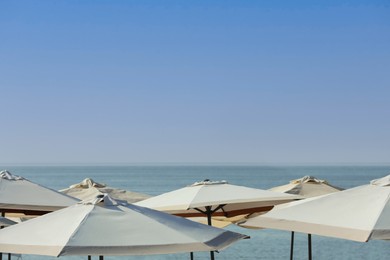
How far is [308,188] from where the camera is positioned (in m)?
12.7

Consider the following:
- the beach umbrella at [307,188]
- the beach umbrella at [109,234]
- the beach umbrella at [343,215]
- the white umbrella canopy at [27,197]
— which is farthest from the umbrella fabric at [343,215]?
the beach umbrella at [307,188]

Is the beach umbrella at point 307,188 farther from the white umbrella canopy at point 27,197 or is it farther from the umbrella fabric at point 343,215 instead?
the umbrella fabric at point 343,215

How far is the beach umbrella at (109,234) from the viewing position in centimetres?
523

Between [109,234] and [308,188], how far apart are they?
304 inches

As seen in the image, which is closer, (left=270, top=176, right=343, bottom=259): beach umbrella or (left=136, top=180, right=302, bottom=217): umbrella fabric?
(left=136, top=180, right=302, bottom=217): umbrella fabric

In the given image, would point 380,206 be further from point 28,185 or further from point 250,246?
point 250,246

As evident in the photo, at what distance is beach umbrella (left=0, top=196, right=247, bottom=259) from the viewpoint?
5227 mm

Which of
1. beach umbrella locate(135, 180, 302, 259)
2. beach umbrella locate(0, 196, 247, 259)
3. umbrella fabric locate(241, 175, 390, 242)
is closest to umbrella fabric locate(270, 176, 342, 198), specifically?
beach umbrella locate(135, 180, 302, 259)

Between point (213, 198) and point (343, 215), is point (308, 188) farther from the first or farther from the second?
point (343, 215)

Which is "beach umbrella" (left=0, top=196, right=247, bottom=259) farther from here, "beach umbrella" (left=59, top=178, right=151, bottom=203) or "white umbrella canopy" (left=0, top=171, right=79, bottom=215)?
"beach umbrella" (left=59, top=178, right=151, bottom=203)

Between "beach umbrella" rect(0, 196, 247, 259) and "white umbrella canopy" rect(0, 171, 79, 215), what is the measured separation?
3248mm

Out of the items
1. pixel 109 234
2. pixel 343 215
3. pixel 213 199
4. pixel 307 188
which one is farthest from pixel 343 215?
pixel 307 188

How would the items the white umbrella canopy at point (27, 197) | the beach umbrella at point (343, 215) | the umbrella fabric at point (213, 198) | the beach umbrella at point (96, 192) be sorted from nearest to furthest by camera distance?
the beach umbrella at point (343, 215), the white umbrella canopy at point (27, 197), the umbrella fabric at point (213, 198), the beach umbrella at point (96, 192)

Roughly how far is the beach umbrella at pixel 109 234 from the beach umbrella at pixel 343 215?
0.83 m
